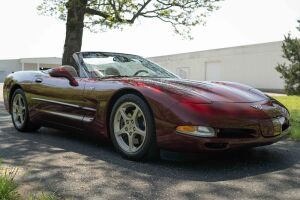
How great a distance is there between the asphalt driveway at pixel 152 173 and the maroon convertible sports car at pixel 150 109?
0.74 feet

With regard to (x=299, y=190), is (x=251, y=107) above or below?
above

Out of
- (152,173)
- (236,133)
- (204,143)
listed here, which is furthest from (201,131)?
(152,173)

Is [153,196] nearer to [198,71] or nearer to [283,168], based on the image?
[283,168]

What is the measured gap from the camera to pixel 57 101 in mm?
5141

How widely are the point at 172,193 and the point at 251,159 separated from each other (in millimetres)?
1416

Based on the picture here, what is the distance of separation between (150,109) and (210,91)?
1.99 feet

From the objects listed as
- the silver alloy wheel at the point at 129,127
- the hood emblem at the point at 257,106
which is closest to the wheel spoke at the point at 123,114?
the silver alloy wheel at the point at 129,127

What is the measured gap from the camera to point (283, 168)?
12.6 feet

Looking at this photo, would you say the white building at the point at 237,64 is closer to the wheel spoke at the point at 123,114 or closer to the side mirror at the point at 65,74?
the side mirror at the point at 65,74

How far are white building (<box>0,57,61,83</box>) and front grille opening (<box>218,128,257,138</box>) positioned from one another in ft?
203

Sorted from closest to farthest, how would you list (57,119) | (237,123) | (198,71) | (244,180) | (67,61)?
(244,180)
(237,123)
(57,119)
(67,61)
(198,71)

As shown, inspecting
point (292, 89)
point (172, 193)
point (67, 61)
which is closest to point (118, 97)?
point (172, 193)

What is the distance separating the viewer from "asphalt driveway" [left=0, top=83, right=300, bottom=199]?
305 centimetres

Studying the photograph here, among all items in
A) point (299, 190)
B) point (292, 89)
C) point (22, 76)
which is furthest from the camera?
point (292, 89)
